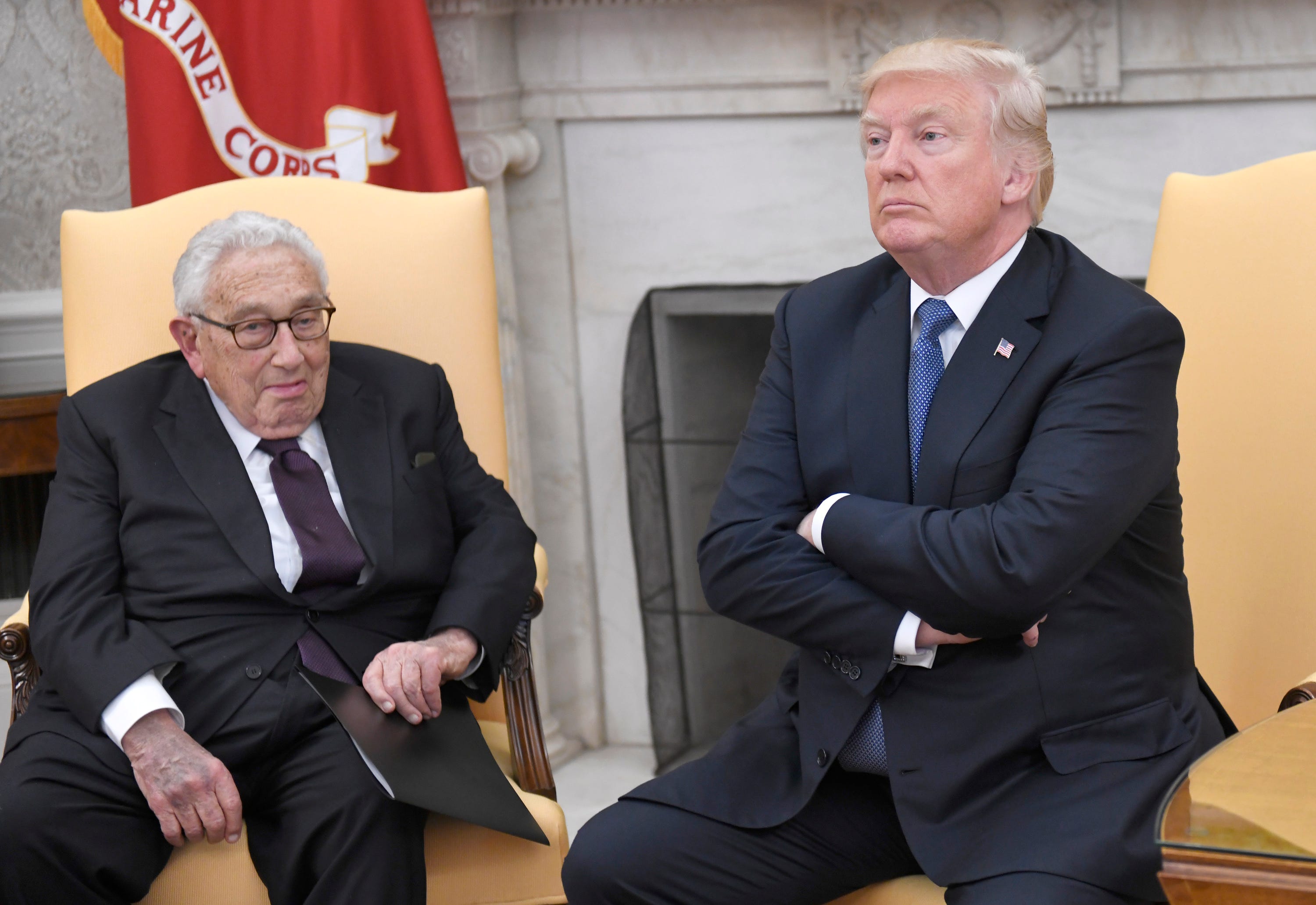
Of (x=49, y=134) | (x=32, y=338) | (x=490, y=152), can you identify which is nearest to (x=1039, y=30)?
(x=490, y=152)

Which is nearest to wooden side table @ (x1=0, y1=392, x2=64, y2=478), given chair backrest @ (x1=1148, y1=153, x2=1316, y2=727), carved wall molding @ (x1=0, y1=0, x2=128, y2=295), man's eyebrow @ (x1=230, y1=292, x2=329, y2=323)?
carved wall molding @ (x1=0, y1=0, x2=128, y2=295)

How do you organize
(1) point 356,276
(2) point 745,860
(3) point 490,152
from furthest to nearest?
1. (3) point 490,152
2. (1) point 356,276
3. (2) point 745,860

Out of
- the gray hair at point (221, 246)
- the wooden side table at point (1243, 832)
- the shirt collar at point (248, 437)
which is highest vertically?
the gray hair at point (221, 246)

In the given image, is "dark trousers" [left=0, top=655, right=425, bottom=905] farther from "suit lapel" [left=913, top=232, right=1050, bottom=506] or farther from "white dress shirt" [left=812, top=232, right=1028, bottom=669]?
"suit lapel" [left=913, top=232, right=1050, bottom=506]

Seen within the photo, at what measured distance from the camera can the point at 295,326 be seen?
2.05m

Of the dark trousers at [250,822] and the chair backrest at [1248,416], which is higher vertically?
the chair backrest at [1248,416]

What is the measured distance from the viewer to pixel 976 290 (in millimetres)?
1748

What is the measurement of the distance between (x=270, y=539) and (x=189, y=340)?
338mm

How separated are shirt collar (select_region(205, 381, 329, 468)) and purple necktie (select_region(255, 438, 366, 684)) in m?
0.01

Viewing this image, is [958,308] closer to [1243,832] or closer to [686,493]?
[1243,832]

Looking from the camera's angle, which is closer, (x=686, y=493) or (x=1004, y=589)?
(x=1004, y=589)

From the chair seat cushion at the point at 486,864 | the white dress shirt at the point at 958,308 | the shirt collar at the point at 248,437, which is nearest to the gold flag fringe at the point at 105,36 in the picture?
the shirt collar at the point at 248,437

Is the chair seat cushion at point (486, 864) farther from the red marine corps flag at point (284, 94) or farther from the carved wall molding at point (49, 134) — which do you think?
the carved wall molding at point (49, 134)

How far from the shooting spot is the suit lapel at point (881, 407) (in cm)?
174
